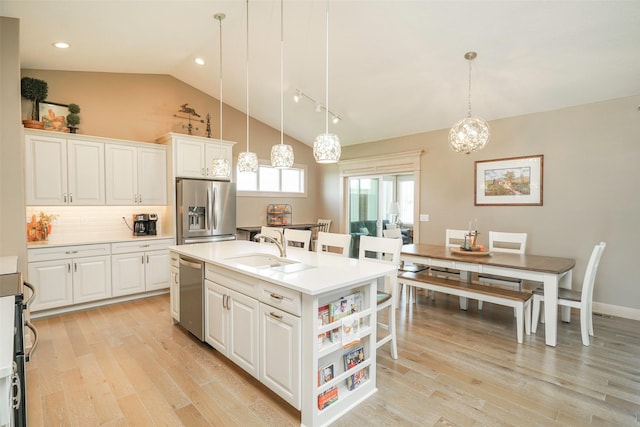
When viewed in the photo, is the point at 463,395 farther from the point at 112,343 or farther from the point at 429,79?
the point at 429,79

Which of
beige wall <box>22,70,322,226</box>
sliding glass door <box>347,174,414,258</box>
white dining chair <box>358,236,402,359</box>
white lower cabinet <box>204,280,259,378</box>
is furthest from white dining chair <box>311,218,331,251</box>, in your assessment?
white lower cabinet <box>204,280,259,378</box>

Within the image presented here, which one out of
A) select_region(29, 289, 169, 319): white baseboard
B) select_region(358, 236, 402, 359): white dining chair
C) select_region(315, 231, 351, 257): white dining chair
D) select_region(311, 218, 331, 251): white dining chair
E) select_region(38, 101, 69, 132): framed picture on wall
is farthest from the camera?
select_region(311, 218, 331, 251): white dining chair

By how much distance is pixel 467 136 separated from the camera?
3219 millimetres

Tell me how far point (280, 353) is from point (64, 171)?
381 cm

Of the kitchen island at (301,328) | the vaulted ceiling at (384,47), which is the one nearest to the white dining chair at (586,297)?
the vaulted ceiling at (384,47)

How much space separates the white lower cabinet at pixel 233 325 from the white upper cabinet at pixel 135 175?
2553 millimetres

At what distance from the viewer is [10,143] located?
2857 millimetres

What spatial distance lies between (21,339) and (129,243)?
2.97 m

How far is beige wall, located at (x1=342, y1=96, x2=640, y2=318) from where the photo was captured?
11.6 feet

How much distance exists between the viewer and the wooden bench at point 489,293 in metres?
2.98

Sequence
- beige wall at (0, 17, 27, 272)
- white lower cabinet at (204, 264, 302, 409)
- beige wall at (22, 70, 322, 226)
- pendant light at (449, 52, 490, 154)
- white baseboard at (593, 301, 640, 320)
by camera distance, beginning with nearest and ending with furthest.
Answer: white lower cabinet at (204, 264, 302, 409), beige wall at (0, 17, 27, 272), pendant light at (449, 52, 490, 154), white baseboard at (593, 301, 640, 320), beige wall at (22, 70, 322, 226)

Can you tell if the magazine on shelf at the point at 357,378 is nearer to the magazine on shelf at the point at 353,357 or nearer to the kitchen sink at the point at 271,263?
the magazine on shelf at the point at 353,357

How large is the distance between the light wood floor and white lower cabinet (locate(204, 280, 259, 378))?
175mm

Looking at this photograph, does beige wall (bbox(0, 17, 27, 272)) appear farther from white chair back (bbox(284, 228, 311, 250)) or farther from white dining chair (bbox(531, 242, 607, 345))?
white dining chair (bbox(531, 242, 607, 345))
